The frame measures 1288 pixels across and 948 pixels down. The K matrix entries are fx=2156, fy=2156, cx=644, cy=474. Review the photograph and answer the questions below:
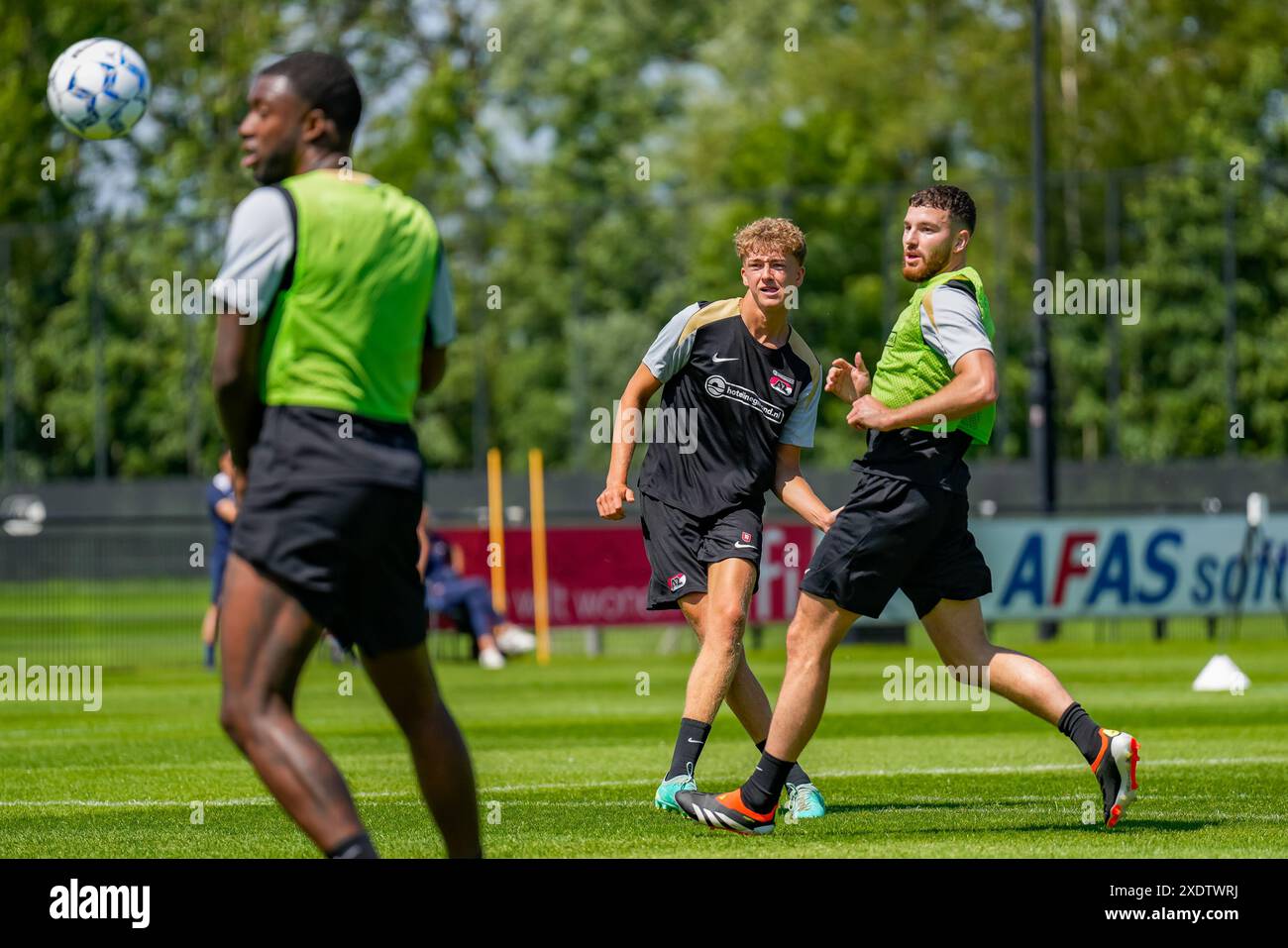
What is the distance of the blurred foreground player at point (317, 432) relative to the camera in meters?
5.41

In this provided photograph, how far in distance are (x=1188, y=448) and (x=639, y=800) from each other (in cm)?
3797

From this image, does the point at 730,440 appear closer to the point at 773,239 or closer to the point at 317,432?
the point at 773,239

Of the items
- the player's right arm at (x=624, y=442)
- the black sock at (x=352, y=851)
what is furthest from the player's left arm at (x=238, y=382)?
the player's right arm at (x=624, y=442)

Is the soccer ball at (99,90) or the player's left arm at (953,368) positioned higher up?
the soccer ball at (99,90)

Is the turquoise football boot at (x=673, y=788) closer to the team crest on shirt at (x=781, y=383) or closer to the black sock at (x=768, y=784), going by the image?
the black sock at (x=768, y=784)

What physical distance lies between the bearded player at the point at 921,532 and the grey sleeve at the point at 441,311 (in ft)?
7.22

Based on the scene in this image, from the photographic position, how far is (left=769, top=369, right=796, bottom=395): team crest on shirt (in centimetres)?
894

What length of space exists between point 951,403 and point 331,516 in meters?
2.96

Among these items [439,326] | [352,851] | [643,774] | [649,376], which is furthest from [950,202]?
[352,851]

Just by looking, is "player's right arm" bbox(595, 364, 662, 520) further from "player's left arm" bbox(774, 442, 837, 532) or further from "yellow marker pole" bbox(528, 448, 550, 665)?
"yellow marker pole" bbox(528, 448, 550, 665)

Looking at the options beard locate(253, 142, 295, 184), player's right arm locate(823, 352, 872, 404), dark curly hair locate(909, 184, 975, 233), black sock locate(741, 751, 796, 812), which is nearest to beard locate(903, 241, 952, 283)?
dark curly hair locate(909, 184, 975, 233)

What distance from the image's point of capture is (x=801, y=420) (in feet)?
29.7
